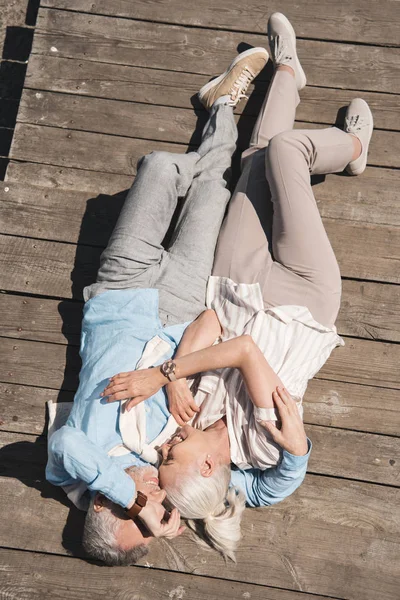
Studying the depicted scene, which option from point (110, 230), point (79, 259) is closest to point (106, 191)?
point (110, 230)

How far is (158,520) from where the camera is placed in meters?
2.35

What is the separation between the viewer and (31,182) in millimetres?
3252

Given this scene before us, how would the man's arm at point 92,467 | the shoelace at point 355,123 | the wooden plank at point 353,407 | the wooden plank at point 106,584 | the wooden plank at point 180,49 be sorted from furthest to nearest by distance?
the wooden plank at point 180,49 → the shoelace at point 355,123 → the wooden plank at point 353,407 → the wooden plank at point 106,584 → the man's arm at point 92,467

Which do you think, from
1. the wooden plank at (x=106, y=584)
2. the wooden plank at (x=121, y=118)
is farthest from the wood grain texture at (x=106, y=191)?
the wooden plank at (x=106, y=584)

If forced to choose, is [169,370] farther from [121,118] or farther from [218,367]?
[121,118]

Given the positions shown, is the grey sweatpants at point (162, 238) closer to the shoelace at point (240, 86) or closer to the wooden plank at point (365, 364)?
the shoelace at point (240, 86)

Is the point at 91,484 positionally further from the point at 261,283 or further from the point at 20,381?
the point at 261,283

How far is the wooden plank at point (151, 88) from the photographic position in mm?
3271

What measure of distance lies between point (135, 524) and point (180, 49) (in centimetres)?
257

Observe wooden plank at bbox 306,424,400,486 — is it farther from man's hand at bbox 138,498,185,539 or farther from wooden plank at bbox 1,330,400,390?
man's hand at bbox 138,498,185,539

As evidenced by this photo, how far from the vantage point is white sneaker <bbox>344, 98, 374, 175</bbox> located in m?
3.06

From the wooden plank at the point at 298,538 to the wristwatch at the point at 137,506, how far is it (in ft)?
1.53

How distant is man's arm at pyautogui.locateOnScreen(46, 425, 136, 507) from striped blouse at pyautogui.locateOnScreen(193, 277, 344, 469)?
477 mm

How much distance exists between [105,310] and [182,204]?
2.45ft
